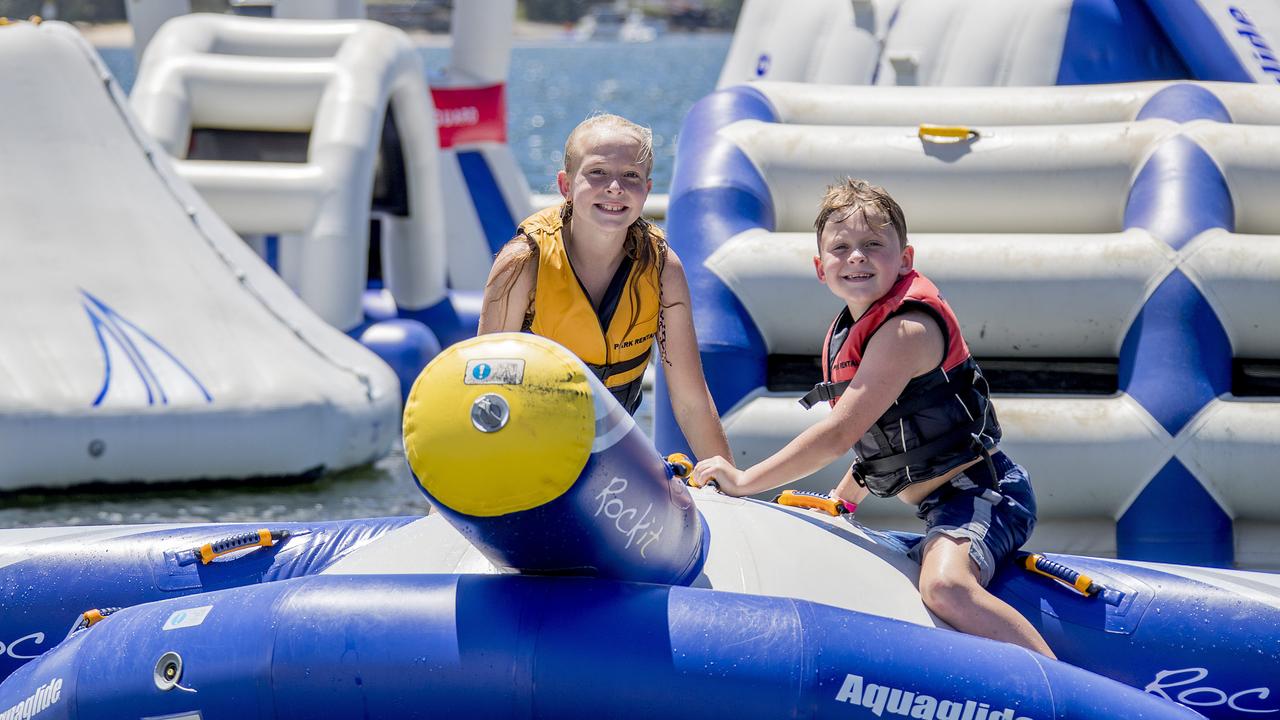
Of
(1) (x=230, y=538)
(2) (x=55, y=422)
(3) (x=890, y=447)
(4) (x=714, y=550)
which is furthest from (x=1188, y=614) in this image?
(2) (x=55, y=422)

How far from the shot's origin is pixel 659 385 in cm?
363

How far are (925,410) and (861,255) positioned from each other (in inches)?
11.3

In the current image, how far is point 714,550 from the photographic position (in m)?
2.31

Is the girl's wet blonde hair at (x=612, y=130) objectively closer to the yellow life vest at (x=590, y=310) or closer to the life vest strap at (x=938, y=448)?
the yellow life vest at (x=590, y=310)

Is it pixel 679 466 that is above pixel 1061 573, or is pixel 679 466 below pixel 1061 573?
above

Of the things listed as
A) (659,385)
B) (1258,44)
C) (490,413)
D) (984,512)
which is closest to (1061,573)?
(984,512)

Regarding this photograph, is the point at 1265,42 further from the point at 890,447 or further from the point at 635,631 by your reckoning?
the point at 635,631

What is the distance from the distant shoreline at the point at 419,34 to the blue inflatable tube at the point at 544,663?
107 ft

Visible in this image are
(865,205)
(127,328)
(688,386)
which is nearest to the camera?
(865,205)

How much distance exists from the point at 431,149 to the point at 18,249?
Result: 8.45ft

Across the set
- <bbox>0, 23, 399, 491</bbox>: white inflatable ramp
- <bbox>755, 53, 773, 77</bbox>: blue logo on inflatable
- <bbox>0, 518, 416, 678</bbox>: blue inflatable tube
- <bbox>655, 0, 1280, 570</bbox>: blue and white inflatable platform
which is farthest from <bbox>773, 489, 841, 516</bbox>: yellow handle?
<bbox>755, 53, 773, 77</bbox>: blue logo on inflatable

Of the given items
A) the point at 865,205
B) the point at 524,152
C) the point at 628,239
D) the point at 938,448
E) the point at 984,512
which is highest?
the point at 865,205

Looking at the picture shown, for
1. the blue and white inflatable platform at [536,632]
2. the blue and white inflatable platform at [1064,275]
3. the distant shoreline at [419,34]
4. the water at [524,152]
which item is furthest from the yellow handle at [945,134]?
the distant shoreline at [419,34]

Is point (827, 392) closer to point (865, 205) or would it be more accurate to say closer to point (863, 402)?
point (863, 402)
